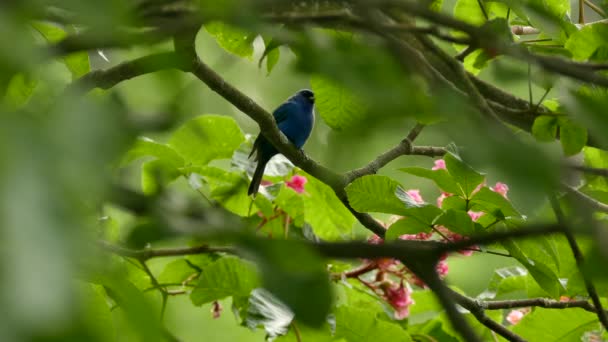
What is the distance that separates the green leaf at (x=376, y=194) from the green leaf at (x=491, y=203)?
0.16 metres

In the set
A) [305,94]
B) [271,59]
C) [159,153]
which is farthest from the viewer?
[305,94]

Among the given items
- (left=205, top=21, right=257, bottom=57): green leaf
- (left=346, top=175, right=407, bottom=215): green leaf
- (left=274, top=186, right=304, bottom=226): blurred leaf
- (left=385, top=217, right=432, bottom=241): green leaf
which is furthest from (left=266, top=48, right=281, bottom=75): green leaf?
(left=274, top=186, right=304, bottom=226): blurred leaf

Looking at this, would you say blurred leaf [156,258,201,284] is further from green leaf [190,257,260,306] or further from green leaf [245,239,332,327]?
green leaf [245,239,332,327]

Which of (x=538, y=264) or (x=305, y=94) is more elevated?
(x=538, y=264)

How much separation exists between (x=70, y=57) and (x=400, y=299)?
3.95 ft

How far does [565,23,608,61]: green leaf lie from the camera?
158 centimetres

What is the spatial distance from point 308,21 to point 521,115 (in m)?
0.73

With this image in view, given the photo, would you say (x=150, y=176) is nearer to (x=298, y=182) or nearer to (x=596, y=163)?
(x=298, y=182)

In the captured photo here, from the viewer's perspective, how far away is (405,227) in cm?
184

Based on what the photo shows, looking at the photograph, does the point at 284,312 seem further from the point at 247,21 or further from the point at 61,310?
the point at 61,310

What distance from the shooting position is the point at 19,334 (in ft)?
1.20

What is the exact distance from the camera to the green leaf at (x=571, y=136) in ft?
4.63

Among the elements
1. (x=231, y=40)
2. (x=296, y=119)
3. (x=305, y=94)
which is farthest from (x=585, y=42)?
(x=305, y=94)

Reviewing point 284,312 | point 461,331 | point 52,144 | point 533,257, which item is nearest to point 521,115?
point 533,257
